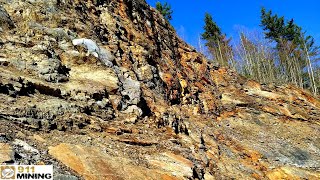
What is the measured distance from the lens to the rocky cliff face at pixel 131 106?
7996 mm

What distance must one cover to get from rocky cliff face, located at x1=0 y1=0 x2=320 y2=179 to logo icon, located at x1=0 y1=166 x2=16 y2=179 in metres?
0.16

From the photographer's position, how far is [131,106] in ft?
38.1

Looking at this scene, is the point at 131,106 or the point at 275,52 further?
the point at 275,52

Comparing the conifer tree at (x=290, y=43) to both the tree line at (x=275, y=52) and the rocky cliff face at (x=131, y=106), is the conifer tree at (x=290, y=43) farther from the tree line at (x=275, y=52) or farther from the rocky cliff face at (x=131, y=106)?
the rocky cliff face at (x=131, y=106)

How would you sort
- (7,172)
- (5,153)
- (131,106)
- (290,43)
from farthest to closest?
(290,43) < (131,106) < (5,153) < (7,172)

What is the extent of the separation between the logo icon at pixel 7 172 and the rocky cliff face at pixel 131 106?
159mm

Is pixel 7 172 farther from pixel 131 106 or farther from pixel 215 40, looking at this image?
pixel 215 40

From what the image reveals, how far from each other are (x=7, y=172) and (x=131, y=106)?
605cm

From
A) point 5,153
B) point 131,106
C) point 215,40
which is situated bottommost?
point 5,153

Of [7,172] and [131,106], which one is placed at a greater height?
[131,106]

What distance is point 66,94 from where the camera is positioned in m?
10.1

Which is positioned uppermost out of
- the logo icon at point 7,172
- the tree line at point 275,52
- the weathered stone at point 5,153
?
the tree line at point 275,52

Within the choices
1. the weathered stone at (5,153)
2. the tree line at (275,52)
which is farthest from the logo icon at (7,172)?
the tree line at (275,52)

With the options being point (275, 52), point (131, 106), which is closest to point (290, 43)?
point (275, 52)
